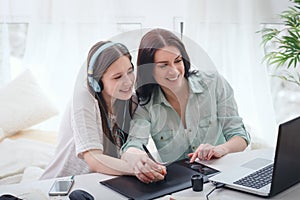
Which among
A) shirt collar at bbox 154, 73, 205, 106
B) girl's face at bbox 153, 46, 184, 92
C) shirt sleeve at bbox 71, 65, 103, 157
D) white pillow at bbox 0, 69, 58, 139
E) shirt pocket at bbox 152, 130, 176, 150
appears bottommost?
white pillow at bbox 0, 69, 58, 139

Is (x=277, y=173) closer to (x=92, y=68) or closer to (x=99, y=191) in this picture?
(x=99, y=191)

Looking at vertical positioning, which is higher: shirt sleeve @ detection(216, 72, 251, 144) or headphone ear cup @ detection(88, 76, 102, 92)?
headphone ear cup @ detection(88, 76, 102, 92)

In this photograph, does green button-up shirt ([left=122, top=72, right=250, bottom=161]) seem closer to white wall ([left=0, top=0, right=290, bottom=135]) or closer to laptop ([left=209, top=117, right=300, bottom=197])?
laptop ([left=209, top=117, right=300, bottom=197])

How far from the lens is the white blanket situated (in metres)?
2.16

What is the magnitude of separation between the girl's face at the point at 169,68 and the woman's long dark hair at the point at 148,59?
1 cm

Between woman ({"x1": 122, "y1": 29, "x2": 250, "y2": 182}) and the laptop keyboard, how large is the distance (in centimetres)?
21

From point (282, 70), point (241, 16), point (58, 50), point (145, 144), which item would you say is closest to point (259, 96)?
point (282, 70)

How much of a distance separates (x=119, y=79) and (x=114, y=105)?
0.31 feet

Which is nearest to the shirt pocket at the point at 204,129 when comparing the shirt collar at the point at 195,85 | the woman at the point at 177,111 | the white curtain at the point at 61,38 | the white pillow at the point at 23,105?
the woman at the point at 177,111

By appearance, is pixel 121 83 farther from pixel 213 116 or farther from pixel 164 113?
Answer: pixel 213 116

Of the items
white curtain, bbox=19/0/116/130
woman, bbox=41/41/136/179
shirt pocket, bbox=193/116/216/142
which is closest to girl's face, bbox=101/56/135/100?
woman, bbox=41/41/136/179

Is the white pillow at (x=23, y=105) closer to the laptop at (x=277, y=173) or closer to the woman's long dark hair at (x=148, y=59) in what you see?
the woman's long dark hair at (x=148, y=59)

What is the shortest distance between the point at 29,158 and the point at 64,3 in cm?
116

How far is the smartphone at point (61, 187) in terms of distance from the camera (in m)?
1.42
